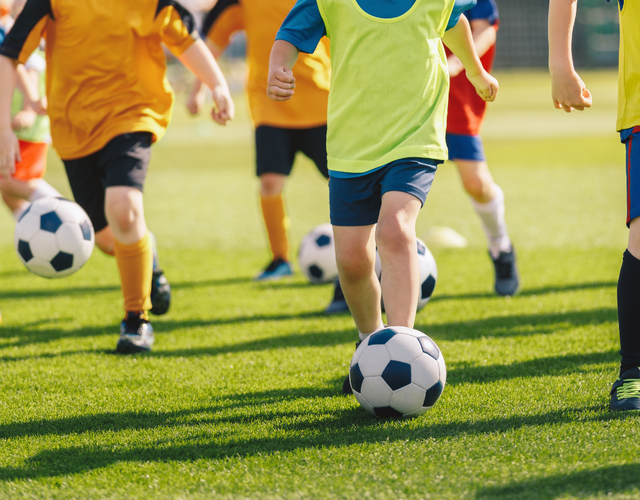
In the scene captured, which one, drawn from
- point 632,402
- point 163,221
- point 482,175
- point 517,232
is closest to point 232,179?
point 163,221

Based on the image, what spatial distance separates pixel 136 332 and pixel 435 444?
85.2 inches

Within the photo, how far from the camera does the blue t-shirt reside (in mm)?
3168

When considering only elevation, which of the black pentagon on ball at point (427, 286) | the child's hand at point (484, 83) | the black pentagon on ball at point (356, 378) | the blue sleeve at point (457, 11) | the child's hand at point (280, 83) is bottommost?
the black pentagon on ball at point (427, 286)

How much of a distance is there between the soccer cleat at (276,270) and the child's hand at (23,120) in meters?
2.09

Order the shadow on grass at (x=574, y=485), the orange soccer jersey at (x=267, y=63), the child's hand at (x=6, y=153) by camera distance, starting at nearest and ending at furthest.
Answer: the shadow on grass at (x=574, y=485) → the child's hand at (x=6, y=153) → the orange soccer jersey at (x=267, y=63)

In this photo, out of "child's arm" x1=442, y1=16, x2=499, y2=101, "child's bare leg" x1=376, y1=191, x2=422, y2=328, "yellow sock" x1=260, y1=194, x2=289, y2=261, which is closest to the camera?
"child's bare leg" x1=376, y1=191, x2=422, y2=328

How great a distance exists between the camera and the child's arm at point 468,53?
3.40 metres

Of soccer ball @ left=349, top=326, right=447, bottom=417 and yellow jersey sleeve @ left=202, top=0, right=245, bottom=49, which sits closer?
soccer ball @ left=349, top=326, right=447, bottom=417

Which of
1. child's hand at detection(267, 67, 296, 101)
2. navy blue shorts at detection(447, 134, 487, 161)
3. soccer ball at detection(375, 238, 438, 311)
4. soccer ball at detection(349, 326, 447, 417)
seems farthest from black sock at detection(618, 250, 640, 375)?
navy blue shorts at detection(447, 134, 487, 161)

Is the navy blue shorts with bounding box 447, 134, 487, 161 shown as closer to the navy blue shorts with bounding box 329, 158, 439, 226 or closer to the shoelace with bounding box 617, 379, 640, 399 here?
the navy blue shorts with bounding box 329, 158, 439, 226

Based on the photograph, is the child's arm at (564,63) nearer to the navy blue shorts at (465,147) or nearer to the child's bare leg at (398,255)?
the child's bare leg at (398,255)

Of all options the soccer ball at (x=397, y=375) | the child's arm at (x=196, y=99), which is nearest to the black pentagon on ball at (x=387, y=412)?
the soccer ball at (x=397, y=375)

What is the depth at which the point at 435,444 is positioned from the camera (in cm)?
273

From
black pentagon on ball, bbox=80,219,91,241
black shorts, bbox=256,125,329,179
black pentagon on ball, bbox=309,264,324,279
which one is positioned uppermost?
black shorts, bbox=256,125,329,179
